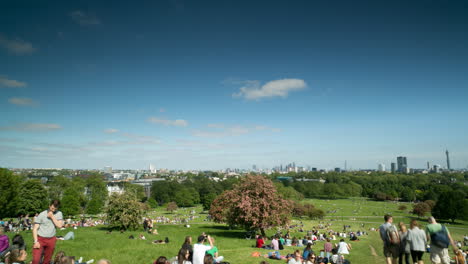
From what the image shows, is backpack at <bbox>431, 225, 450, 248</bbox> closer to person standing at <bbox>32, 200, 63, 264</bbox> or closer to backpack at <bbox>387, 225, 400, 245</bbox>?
backpack at <bbox>387, 225, 400, 245</bbox>

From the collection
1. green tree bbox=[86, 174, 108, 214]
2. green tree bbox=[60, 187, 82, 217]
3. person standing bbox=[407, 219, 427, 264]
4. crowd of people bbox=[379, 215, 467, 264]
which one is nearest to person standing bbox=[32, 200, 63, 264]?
crowd of people bbox=[379, 215, 467, 264]

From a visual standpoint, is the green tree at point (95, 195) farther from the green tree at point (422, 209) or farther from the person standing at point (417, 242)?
the green tree at point (422, 209)

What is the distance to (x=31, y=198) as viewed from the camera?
54.8m

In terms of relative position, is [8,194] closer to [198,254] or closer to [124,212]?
[124,212]

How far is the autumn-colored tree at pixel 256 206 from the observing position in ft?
81.8

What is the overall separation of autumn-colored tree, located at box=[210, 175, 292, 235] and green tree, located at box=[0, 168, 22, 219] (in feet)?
161

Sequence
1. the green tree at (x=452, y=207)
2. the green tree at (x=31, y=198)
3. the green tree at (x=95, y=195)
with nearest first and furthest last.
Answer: the green tree at (x=31, y=198) < the green tree at (x=452, y=207) < the green tree at (x=95, y=195)

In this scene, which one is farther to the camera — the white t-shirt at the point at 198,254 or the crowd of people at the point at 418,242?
the white t-shirt at the point at 198,254

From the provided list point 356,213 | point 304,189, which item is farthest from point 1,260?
point 304,189

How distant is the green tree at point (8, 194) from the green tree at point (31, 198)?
1.97 meters

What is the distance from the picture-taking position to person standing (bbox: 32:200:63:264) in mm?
7418

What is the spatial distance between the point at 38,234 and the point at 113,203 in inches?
868

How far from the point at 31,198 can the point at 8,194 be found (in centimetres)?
687

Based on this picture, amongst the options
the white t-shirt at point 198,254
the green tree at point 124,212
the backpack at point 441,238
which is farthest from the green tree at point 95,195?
the backpack at point 441,238
